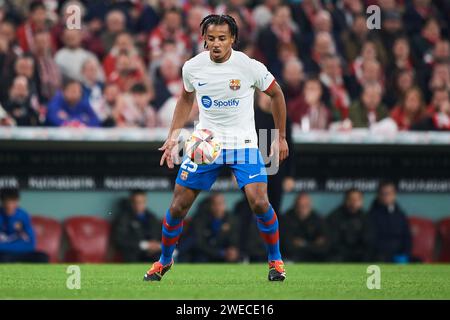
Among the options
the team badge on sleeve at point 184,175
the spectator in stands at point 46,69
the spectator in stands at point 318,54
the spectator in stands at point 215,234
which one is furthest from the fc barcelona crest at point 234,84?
the spectator in stands at point 318,54

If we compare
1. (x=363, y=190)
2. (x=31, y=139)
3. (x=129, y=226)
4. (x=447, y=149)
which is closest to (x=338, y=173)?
(x=363, y=190)

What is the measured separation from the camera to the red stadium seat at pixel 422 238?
16453 millimetres

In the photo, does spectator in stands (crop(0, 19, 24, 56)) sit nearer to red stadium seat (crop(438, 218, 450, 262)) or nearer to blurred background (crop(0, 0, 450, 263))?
blurred background (crop(0, 0, 450, 263))

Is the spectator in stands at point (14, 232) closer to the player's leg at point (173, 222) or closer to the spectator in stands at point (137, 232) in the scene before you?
the spectator in stands at point (137, 232)

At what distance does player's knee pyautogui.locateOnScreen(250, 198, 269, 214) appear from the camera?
964 centimetres

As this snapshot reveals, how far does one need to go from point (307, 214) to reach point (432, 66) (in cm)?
421

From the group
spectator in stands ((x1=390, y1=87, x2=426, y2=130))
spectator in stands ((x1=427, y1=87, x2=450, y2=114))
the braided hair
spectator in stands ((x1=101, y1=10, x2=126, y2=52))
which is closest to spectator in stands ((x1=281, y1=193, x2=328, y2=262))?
spectator in stands ((x1=390, y1=87, x2=426, y2=130))

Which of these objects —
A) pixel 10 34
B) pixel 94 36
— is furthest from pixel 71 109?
pixel 94 36

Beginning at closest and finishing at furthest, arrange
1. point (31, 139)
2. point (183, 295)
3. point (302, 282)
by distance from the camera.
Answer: point (183, 295) → point (302, 282) → point (31, 139)

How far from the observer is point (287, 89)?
1603 cm

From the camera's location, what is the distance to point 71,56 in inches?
634

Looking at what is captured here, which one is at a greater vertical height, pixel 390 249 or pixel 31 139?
pixel 31 139

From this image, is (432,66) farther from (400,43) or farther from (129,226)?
(129,226)

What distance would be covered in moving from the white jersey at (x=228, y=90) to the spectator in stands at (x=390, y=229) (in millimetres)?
6587
